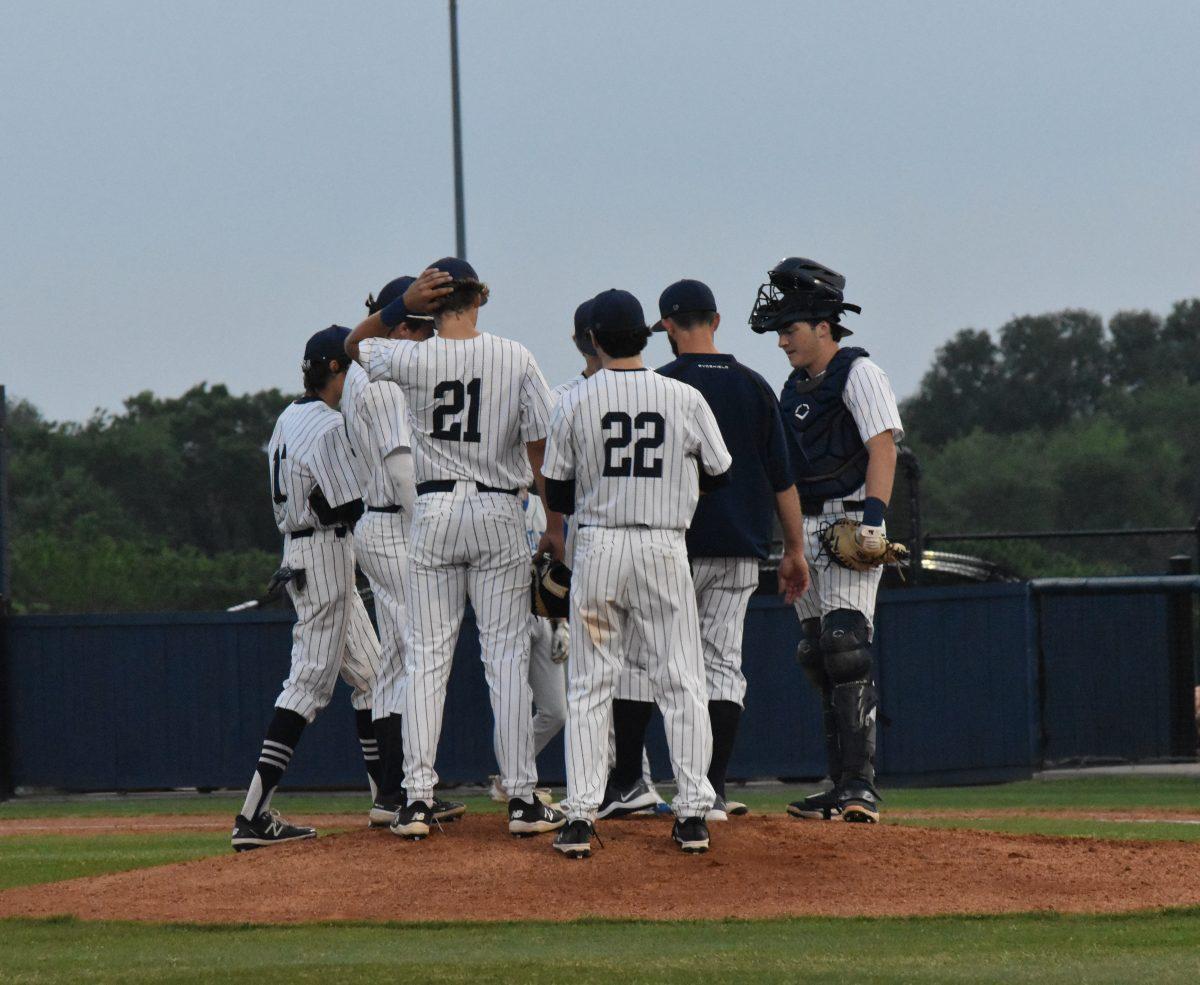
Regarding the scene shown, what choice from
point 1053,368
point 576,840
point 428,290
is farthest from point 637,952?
point 1053,368

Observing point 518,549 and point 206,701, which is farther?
point 206,701

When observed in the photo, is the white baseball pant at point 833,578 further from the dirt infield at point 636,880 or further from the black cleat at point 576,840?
the black cleat at point 576,840

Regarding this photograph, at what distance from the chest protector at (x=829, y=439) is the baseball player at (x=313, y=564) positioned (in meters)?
2.03

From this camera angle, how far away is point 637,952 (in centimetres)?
581

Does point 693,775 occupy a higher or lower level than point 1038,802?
higher

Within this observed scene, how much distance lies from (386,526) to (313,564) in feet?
1.73

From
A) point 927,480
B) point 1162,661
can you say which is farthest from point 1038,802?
point 927,480

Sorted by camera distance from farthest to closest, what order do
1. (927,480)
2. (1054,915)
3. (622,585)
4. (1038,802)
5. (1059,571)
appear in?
(927,480), (1059,571), (1038,802), (622,585), (1054,915)

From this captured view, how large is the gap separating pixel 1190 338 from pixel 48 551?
5263cm

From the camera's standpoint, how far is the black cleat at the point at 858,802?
25.6 ft

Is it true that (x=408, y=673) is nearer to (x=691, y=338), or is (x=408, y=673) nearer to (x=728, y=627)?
(x=728, y=627)

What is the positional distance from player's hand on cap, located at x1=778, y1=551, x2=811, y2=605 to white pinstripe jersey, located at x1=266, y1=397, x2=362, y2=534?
2.10m

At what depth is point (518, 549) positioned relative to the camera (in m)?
7.38

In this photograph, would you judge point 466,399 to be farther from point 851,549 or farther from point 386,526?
point 851,549
